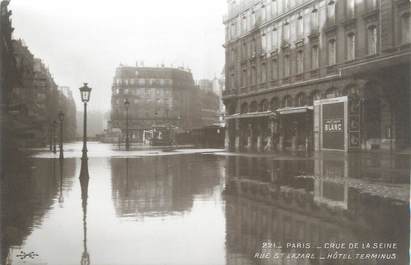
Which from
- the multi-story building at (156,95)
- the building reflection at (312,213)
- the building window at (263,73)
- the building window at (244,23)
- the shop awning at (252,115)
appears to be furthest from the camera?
the multi-story building at (156,95)

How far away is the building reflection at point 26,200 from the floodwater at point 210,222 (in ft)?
0.09

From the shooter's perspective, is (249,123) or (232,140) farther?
(232,140)

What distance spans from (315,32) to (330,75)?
421 centimetres

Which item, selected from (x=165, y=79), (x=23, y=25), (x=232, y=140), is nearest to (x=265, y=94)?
(x=232, y=140)

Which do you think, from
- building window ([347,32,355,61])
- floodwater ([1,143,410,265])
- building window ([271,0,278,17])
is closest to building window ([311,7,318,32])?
building window ([347,32,355,61])

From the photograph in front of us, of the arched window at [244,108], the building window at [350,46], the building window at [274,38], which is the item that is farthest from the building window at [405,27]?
the arched window at [244,108]

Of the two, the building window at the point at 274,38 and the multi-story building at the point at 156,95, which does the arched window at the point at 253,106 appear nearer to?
the building window at the point at 274,38

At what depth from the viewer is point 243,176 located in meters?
16.7

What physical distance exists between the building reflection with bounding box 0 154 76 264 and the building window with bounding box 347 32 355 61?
20197 millimetres

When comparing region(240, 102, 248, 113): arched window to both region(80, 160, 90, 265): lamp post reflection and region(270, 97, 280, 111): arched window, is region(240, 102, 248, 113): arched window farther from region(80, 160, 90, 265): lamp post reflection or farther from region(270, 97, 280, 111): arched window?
region(80, 160, 90, 265): lamp post reflection

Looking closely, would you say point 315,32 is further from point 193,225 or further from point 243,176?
point 193,225

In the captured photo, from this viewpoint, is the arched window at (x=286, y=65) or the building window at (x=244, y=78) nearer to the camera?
the arched window at (x=286, y=65)

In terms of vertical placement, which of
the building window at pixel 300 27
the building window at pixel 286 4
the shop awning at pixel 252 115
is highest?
the building window at pixel 286 4

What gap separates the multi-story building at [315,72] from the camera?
2486cm
